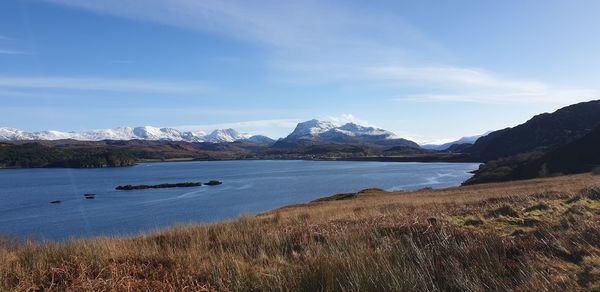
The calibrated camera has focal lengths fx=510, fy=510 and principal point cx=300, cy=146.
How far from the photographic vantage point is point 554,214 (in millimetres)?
13672

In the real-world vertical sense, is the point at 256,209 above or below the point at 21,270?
below

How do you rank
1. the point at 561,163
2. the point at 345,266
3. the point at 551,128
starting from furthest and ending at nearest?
the point at 551,128, the point at 561,163, the point at 345,266

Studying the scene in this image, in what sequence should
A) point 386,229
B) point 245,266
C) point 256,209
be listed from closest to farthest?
point 245,266 → point 386,229 → point 256,209

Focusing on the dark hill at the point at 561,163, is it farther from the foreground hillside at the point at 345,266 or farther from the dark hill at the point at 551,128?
the dark hill at the point at 551,128

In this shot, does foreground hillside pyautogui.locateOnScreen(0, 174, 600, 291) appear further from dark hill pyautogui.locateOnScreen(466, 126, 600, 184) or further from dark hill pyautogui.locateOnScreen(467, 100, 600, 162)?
dark hill pyautogui.locateOnScreen(467, 100, 600, 162)

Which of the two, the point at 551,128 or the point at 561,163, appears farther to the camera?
the point at 551,128

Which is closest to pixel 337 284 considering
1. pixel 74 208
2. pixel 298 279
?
pixel 298 279

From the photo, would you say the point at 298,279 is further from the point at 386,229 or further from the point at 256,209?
the point at 256,209

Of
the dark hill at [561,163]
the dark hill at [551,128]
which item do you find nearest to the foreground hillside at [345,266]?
the dark hill at [561,163]

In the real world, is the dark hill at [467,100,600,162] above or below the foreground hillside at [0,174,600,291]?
above

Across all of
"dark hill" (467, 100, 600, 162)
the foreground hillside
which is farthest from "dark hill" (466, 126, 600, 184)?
"dark hill" (467, 100, 600, 162)

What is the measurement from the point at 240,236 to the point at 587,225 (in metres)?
7.16

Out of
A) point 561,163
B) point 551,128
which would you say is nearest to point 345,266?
point 561,163

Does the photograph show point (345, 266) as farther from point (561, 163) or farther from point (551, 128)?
point (551, 128)
